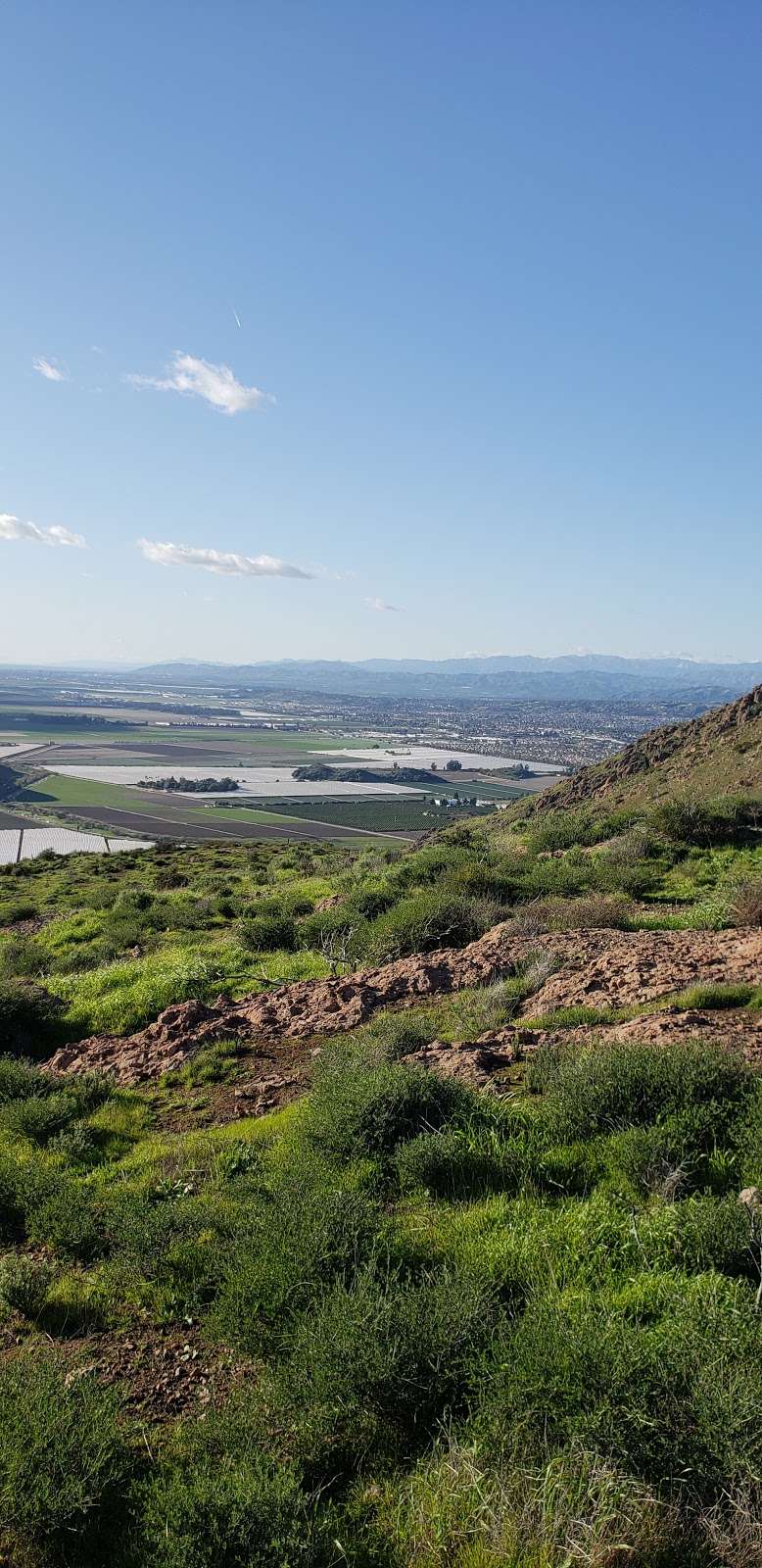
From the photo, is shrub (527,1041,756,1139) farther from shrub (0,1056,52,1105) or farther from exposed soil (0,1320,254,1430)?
shrub (0,1056,52,1105)

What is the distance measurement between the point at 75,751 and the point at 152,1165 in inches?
6023

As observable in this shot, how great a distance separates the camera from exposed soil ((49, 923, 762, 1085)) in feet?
32.2

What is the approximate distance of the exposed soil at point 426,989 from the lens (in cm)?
981

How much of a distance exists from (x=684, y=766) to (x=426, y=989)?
94.7ft

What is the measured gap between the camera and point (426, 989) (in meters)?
11.1

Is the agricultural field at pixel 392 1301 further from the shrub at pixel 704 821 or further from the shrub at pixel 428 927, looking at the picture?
the shrub at pixel 704 821

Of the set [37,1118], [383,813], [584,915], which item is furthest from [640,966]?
[383,813]

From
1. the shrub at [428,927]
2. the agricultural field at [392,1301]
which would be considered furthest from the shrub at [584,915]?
the agricultural field at [392,1301]

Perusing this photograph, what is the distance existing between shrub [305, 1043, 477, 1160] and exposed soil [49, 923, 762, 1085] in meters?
1.99

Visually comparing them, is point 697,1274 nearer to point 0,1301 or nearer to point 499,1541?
point 499,1541

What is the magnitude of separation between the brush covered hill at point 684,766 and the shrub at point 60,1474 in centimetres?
2761

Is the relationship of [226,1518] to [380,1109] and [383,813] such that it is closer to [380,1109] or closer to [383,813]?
[380,1109]

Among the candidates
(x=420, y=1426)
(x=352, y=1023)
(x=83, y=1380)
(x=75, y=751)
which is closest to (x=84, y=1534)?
(x=83, y=1380)

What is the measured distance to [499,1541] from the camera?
336 centimetres
